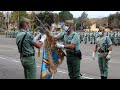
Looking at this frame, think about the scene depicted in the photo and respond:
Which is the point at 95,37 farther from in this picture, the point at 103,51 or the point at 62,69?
the point at 103,51

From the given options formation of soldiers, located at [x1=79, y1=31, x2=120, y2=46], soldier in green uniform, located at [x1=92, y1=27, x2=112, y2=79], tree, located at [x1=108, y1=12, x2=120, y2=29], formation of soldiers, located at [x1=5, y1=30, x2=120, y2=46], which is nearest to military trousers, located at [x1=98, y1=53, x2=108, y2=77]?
soldier in green uniform, located at [x1=92, y1=27, x2=112, y2=79]

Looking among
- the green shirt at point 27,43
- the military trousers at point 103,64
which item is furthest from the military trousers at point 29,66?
the military trousers at point 103,64

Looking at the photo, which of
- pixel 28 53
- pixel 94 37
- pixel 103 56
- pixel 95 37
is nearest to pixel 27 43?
pixel 28 53

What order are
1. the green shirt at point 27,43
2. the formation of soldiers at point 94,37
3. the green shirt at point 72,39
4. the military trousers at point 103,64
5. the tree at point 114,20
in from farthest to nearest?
1. the tree at point 114,20
2. the formation of soldiers at point 94,37
3. the military trousers at point 103,64
4. the green shirt at point 72,39
5. the green shirt at point 27,43

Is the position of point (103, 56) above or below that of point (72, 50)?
below

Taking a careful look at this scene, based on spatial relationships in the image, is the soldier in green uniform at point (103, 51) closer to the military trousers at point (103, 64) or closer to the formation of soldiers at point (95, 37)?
the military trousers at point (103, 64)

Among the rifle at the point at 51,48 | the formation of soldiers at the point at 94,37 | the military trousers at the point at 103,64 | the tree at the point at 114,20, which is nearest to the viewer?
the rifle at the point at 51,48

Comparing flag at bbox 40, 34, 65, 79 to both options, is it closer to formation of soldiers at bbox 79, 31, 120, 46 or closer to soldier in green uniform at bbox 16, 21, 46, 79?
soldier in green uniform at bbox 16, 21, 46, 79

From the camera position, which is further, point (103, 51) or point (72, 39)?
point (103, 51)

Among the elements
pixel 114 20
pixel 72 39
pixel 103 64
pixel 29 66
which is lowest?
pixel 103 64

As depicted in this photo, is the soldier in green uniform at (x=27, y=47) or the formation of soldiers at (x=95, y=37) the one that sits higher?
the soldier in green uniform at (x=27, y=47)
